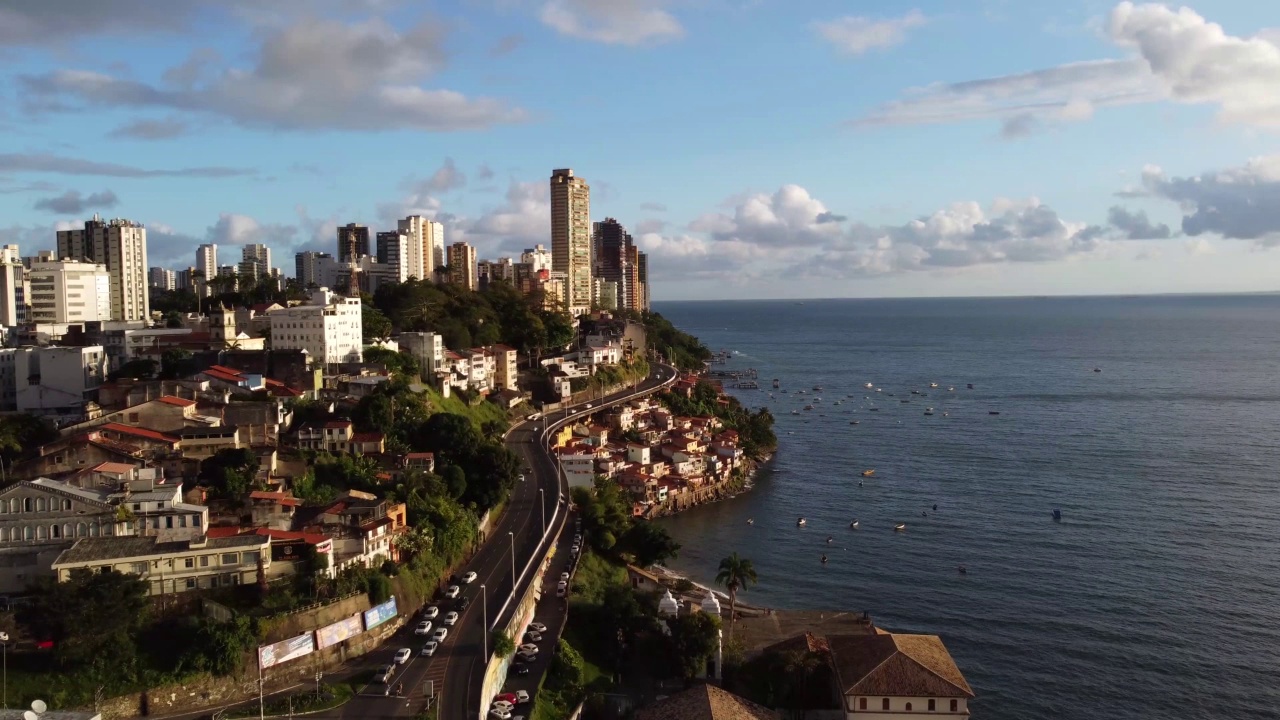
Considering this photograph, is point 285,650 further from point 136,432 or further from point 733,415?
point 733,415

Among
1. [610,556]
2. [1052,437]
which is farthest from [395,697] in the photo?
[1052,437]

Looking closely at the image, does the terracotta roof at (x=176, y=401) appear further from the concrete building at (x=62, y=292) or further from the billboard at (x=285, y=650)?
the concrete building at (x=62, y=292)

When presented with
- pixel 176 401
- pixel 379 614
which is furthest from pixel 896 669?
pixel 176 401

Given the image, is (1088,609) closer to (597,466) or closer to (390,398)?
(597,466)

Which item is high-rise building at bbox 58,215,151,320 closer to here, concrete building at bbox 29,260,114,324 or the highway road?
concrete building at bbox 29,260,114,324

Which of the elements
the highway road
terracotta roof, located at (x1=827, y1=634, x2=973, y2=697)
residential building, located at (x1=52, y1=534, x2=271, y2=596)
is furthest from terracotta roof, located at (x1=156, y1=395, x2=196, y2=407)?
terracotta roof, located at (x1=827, y1=634, x2=973, y2=697)

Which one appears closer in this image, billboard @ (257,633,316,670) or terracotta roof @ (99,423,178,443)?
billboard @ (257,633,316,670)
